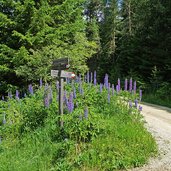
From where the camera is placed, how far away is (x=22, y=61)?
12.1 metres

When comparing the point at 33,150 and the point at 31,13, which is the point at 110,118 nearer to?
the point at 33,150

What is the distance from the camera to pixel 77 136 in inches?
A: 245

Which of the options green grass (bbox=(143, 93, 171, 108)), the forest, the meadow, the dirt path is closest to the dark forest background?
the forest

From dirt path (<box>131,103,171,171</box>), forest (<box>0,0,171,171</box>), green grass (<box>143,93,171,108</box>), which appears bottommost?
green grass (<box>143,93,171,108</box>)

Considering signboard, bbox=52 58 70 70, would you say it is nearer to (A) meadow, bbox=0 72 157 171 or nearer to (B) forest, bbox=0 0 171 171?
(B) forest, bbox=0 0 171 171

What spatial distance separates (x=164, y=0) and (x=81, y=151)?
60.3ft

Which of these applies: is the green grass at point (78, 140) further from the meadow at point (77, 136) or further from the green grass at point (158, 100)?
the green grass at point (158, 100)

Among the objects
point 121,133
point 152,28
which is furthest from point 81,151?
point 152,28

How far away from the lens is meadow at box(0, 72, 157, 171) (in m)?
5.90

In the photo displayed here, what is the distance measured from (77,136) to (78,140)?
97mm

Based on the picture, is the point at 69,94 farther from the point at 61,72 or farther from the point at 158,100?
the point at 158,100

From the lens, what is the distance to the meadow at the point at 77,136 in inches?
232

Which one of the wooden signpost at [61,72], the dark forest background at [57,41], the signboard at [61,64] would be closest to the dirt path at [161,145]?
the wooden signpost at [61,72]

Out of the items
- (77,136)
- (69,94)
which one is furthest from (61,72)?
(77,136)
